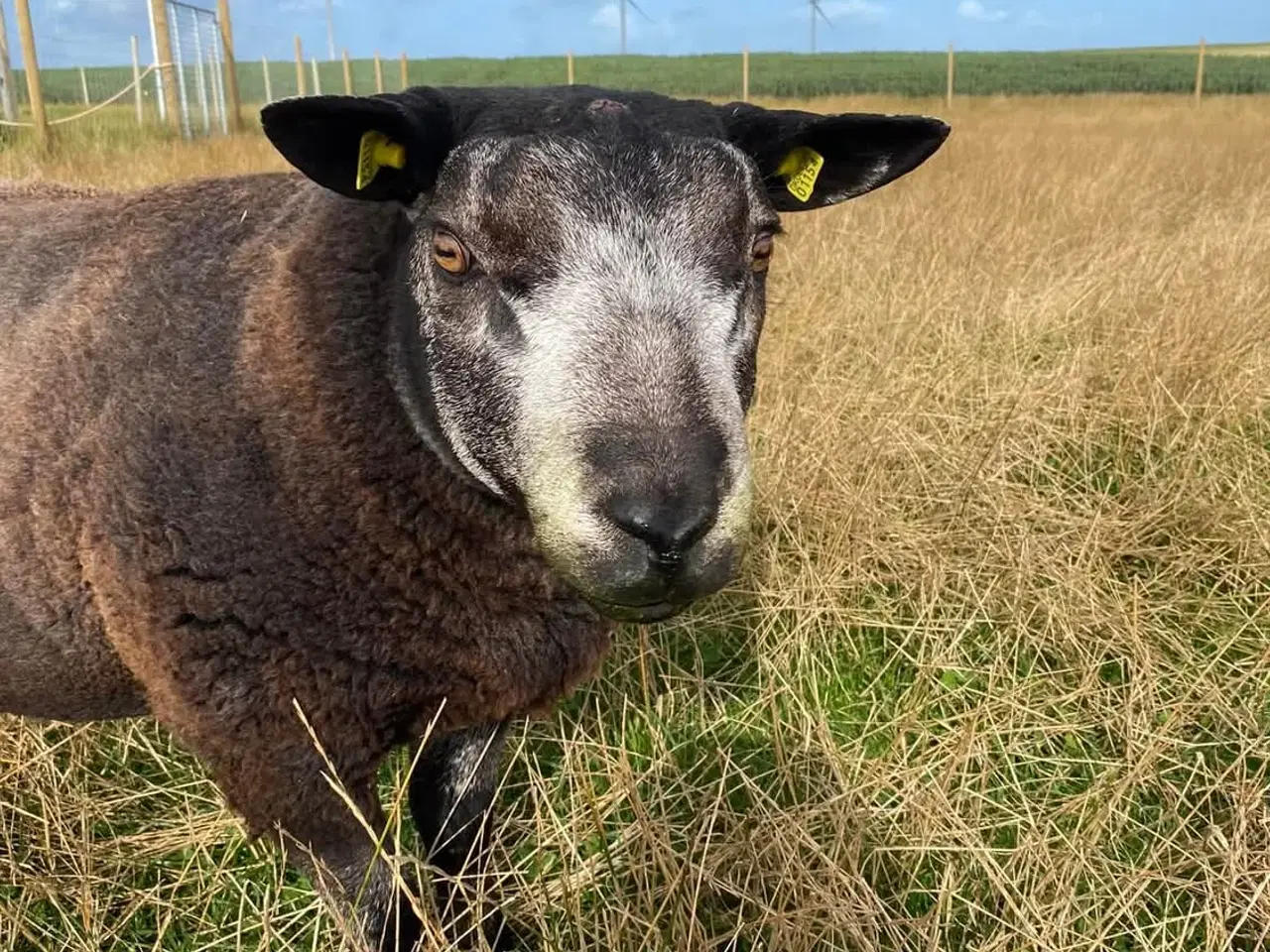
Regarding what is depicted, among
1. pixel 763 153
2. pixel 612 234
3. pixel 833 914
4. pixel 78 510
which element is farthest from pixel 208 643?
pixel 763 153

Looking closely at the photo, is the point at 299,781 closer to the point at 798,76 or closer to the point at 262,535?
the point at 262,535

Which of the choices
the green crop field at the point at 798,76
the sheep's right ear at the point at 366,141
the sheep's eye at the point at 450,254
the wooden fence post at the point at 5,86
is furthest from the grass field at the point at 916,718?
the green crop field at the point at 798,76

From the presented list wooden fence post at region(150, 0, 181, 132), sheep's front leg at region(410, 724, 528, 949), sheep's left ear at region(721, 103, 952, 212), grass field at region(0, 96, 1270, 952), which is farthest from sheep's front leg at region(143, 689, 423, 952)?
wooden fence post at region(150, 0, 181, 132)

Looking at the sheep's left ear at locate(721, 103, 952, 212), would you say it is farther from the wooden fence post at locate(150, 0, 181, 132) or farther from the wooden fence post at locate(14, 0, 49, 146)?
the wooden fence post at locate(150, 0, 181, 132)

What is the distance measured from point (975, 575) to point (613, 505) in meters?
2.43

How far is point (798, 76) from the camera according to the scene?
55.7 m

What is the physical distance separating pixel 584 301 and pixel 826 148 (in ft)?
3.45

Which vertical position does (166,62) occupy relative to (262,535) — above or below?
above

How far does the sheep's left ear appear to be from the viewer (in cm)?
242

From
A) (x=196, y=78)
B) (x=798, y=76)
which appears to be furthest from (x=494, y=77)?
(x=196, y=78)

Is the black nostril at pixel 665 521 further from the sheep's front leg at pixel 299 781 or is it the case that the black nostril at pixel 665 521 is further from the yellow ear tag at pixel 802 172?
the yellow ear tag at pixel 802 172

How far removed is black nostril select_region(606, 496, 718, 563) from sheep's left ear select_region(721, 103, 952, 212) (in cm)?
112

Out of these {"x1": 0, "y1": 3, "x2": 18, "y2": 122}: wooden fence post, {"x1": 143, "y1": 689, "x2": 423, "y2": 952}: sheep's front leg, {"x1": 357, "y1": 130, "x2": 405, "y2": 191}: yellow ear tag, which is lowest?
{"x1": 143, "y1": 689, "x2": 423, "y2": 952}: sheep's front leg

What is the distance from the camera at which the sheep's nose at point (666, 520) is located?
1.72 metres
